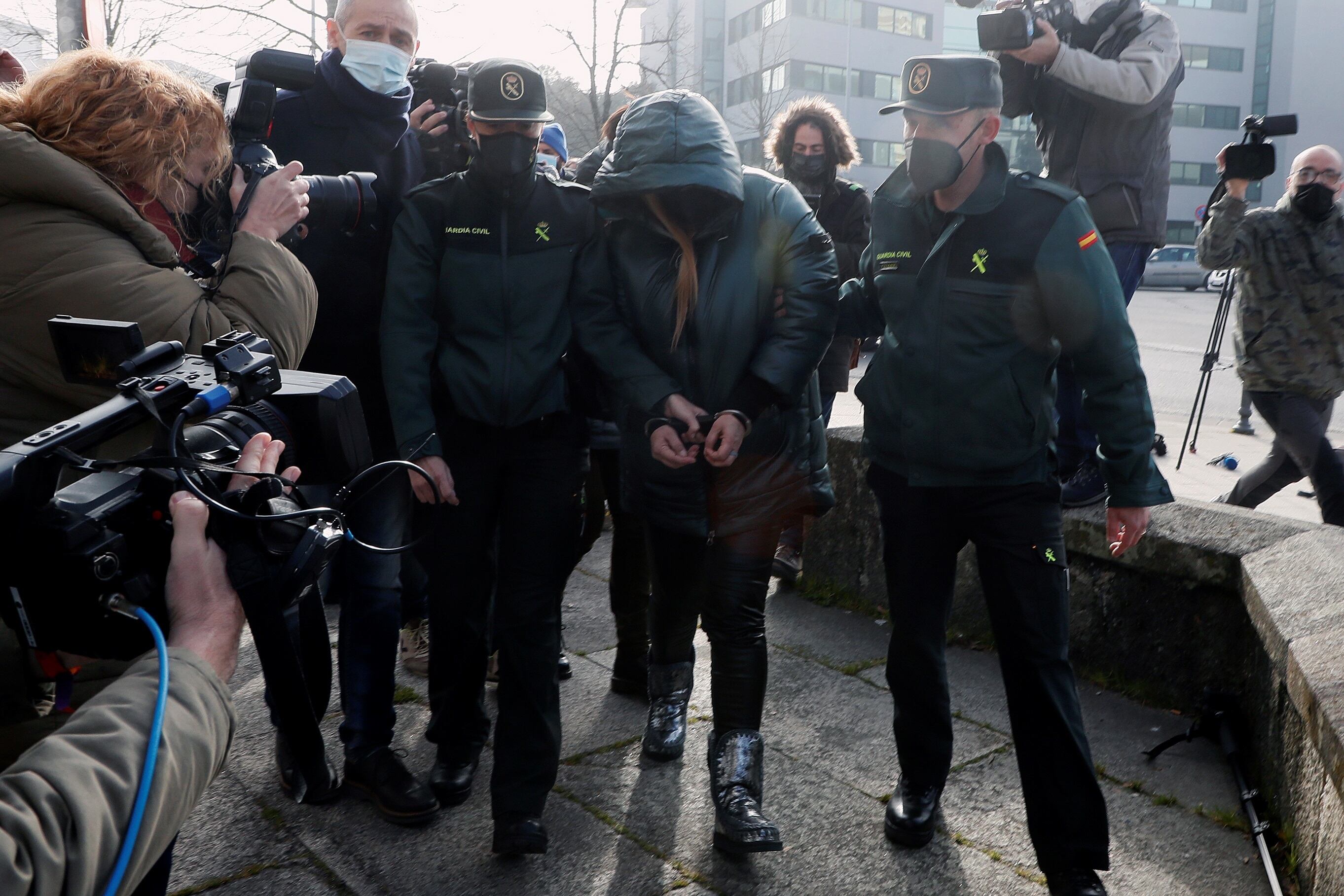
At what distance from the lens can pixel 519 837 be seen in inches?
109

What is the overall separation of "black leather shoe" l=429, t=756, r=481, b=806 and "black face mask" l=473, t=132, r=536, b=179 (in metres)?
1.71

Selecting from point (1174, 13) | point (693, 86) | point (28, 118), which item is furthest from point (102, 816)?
point (1174, 13)

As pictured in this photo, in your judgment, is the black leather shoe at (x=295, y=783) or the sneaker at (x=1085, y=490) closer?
the black leather shoe at (x=295, y=783)

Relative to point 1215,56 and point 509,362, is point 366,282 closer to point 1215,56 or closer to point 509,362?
point 509,362

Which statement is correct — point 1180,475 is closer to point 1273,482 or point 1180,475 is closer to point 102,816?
point 1273,482

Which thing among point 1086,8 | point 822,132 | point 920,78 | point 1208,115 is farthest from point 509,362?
point 1208,115

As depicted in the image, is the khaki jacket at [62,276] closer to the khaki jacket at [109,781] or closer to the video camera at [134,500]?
the video camera at [134,500]

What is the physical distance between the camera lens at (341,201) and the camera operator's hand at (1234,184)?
3.96 metres

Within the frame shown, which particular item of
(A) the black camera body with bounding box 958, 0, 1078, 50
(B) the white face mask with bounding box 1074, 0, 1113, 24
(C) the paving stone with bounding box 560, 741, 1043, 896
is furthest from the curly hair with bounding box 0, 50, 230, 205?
(B) the white face mask with bounding box 1074, 0, 1113, 24

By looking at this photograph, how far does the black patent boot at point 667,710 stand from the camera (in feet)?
11.2

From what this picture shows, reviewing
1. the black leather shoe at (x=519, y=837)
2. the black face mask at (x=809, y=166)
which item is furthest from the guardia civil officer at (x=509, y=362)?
the black face mask at (x=809, y=166)

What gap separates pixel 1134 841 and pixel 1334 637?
0.77 metres

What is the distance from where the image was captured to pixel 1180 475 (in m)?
7.21

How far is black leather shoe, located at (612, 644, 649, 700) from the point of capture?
393 centimetres
